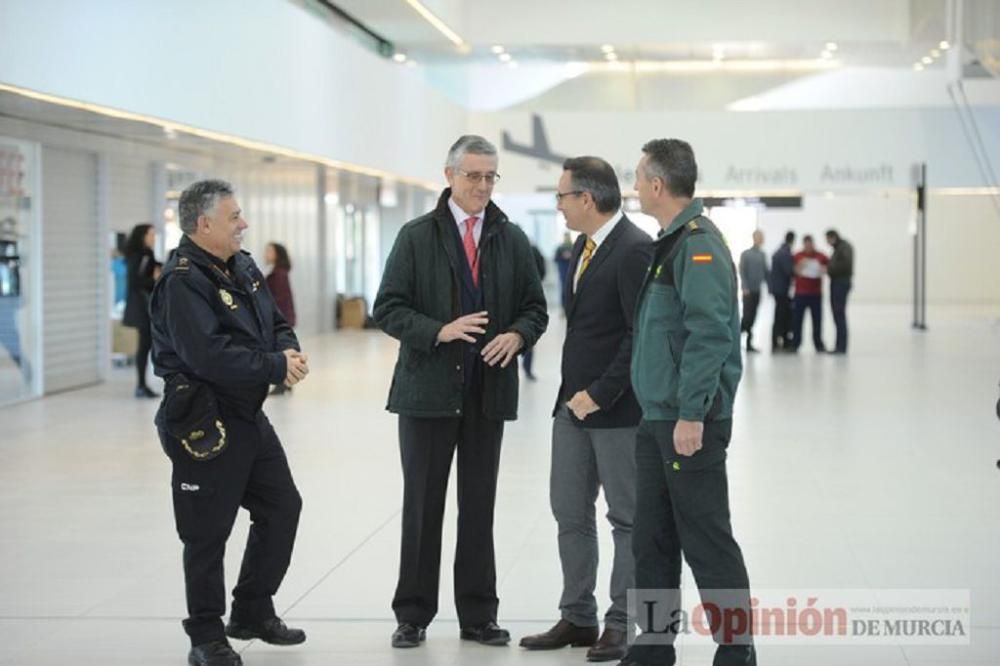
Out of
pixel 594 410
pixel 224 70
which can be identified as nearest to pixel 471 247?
pixel 594 410

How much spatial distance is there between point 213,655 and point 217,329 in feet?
3.54

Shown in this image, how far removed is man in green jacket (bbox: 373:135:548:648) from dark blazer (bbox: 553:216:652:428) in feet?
0.76

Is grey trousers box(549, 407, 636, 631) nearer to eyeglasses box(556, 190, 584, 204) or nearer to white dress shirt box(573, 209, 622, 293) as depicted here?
white dress shirt box(573, 209, 622, 293)

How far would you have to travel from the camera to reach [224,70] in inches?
639

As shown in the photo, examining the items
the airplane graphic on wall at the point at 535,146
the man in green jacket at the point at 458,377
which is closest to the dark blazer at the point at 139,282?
the man in green jacket at the point at 458,377

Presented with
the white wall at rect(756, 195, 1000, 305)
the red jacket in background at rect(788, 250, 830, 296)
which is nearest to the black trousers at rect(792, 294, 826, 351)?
the red jacket in background at rect(788, 250, 830, 296)

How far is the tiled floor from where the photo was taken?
579cm

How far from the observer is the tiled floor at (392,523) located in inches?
228

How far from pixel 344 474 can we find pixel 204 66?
6.62 metres

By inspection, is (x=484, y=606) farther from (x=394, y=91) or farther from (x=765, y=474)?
(x=394, y=91)

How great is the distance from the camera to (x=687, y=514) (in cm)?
483

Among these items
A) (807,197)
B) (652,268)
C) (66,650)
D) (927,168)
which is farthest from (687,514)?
(807,197)

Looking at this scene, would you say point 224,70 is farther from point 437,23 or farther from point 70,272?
point 437,23

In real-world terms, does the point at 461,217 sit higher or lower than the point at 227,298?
higher
